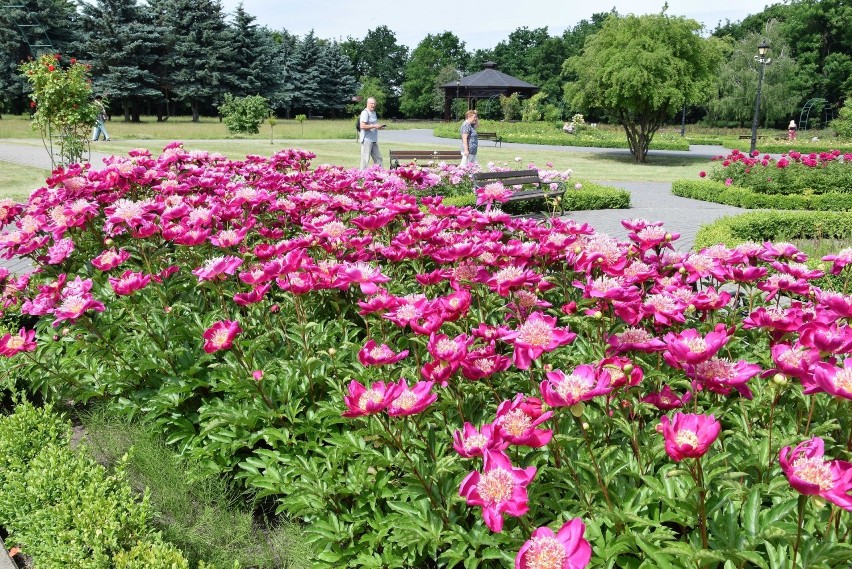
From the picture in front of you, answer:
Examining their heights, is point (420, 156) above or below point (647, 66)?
below

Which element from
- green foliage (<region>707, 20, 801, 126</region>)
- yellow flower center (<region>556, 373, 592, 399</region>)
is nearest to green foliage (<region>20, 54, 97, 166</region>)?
yellow flower center (<region>556, 373, 592, 399</region>)

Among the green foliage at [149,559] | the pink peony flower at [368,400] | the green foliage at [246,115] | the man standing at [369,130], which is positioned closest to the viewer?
the pink peony flower at [368,400]

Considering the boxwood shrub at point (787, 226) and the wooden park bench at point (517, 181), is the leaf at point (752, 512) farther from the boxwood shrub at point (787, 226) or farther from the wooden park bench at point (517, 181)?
the boxwood shrub at point (787, 226)

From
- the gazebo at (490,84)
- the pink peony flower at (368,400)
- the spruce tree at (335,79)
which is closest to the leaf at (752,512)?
the pink peony flower at (368,400)

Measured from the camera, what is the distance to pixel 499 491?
1432 mm

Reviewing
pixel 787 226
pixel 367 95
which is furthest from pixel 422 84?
pixel 787 226

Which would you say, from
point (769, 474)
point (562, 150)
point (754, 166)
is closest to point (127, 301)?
point (769, 474)

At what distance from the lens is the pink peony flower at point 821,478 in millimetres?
1227

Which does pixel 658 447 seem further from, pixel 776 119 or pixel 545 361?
pixel 776 119

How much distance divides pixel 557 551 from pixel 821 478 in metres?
0.54

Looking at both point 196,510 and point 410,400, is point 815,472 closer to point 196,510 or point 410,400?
point 410,400

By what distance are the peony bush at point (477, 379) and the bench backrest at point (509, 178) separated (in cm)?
500

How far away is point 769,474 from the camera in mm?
1858

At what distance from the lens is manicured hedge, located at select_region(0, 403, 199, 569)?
7.01 ft
